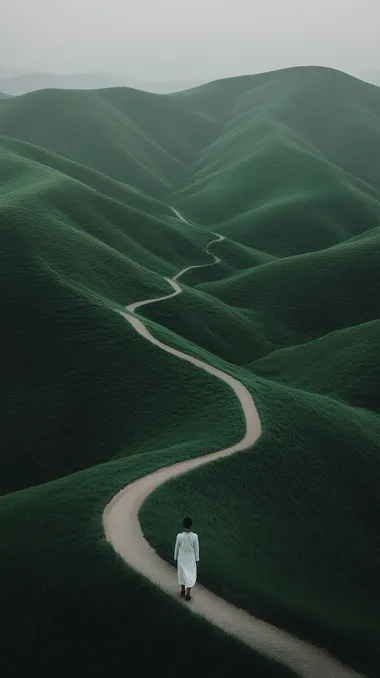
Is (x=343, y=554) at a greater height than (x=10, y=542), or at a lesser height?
lesser

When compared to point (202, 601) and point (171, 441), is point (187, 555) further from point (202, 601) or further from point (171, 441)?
point (171, 441)

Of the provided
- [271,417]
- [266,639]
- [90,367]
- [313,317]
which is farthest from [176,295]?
[266,639]

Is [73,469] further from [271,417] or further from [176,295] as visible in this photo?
[176,295]

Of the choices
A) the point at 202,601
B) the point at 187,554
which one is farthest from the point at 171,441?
the point at 187,554

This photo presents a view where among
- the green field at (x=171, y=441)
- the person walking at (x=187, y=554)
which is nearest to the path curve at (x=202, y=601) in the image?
the green field at (x=171, y=441)

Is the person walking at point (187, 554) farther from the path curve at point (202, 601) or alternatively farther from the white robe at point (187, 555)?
the path curve at point (202, 601)

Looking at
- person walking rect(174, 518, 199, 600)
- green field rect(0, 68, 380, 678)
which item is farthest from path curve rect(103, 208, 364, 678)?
person walking rect(174, 518, 199, 600)
